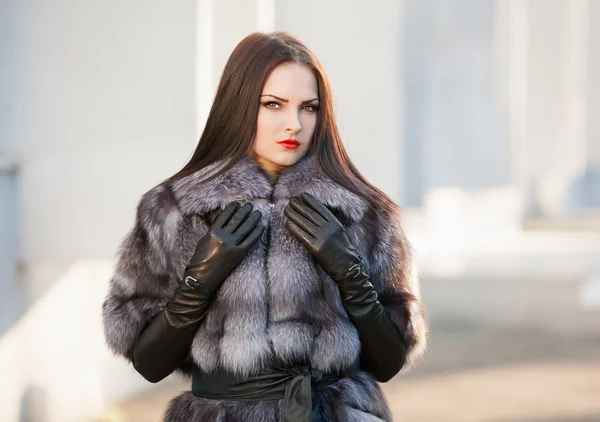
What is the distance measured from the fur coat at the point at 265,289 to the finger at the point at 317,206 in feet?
0.20

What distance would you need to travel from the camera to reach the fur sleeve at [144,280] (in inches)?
91.0

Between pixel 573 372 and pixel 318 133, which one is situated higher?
pixel 318 133

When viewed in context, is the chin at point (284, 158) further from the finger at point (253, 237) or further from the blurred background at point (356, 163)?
the blurred background at point (356, 163)

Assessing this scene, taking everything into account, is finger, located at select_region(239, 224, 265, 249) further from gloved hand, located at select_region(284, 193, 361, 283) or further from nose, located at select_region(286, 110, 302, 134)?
nose, located at select_region(286, 110, 302, 134)

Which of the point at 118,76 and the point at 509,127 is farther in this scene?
the point at 509,127

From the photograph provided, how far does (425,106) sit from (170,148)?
21.4 ft

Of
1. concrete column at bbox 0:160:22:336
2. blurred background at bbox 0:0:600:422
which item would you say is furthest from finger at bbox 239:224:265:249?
concrete column at bbox 0:160:22:336

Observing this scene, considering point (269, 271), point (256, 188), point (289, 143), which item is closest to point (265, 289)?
point (269, 271)

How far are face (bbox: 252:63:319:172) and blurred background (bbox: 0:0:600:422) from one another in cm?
265

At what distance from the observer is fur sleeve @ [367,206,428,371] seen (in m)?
2.39

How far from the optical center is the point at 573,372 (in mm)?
6918

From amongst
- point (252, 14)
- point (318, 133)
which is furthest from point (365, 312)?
point (252, 14)

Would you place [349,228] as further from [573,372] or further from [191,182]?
[573,372]

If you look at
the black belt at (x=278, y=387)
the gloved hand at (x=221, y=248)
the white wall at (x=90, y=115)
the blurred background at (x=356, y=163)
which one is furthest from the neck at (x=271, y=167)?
the white wall at (x=90, y=115)
